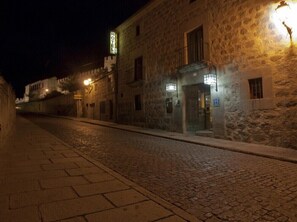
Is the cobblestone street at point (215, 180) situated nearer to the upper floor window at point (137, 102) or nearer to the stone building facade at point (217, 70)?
the stone building facade at point (217, 70)

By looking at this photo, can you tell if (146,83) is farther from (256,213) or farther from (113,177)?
(256,213)

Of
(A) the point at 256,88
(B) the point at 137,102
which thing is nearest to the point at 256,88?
(A) the point at 256,88

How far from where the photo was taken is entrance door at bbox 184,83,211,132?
13805mm

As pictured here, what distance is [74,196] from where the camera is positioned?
398 centimetres

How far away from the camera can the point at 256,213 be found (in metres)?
3.45

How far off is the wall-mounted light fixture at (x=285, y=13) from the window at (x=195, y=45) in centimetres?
453

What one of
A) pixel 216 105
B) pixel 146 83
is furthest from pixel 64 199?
pixel 146 83

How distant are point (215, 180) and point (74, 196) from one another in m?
2.79

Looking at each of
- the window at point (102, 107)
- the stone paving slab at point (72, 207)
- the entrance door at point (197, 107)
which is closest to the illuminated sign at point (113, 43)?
the window at point (102, 107)

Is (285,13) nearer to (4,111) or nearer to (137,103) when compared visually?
(4,111)

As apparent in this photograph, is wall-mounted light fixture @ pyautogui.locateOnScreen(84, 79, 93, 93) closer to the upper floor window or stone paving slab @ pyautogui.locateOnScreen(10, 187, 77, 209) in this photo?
the upper floor window

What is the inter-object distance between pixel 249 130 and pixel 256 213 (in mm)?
6791

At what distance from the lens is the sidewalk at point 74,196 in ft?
10.7

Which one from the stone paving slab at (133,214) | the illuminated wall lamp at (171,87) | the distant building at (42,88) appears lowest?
the stone paving slab at (133,214)
